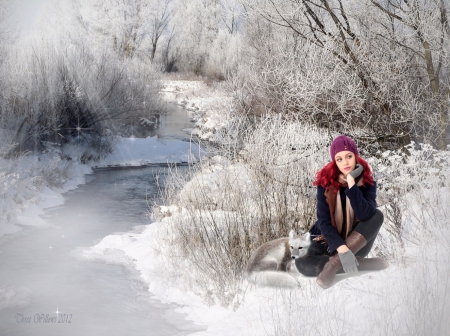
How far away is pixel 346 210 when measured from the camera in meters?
2.69

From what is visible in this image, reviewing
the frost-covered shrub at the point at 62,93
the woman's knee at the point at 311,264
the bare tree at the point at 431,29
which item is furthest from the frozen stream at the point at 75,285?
the bare tree at the point at 431,29

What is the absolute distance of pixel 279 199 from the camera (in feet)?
14.6

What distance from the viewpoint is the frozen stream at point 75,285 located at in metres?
4.77

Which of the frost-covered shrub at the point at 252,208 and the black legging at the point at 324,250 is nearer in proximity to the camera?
the black legging at the point at 324,250

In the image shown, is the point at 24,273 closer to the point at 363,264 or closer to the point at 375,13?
the point at 363,264

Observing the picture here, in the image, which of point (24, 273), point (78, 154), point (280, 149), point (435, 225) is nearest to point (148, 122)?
point (78, 154)

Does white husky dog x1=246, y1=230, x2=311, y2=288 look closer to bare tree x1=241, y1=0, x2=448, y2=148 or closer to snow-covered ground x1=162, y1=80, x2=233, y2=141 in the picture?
bare tree x1=241, y1=0, x2=448, y2=148

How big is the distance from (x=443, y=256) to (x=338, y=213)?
81 cm

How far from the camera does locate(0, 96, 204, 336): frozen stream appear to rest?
4.77 metres

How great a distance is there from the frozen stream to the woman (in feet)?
7.70

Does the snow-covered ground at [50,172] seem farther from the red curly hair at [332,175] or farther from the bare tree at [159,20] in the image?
the bare tree at [159,20]

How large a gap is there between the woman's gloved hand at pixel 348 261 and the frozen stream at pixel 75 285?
236cm

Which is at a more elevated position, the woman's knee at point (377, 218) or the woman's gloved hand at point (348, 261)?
the woman's knee at point (377, 218)

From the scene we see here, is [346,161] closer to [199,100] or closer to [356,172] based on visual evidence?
[356,172]
